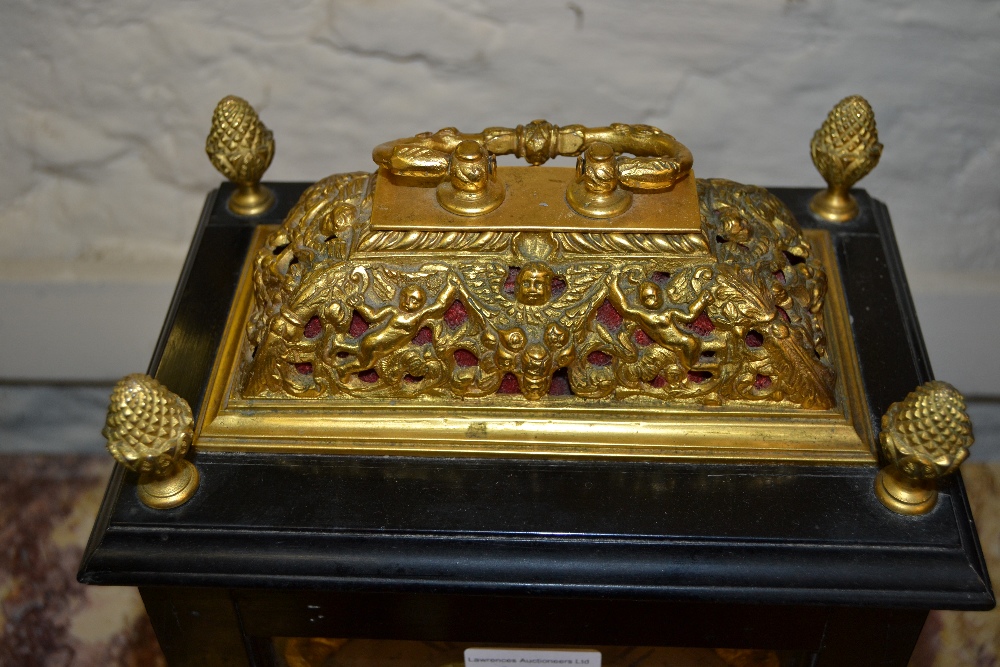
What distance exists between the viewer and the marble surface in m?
2.10

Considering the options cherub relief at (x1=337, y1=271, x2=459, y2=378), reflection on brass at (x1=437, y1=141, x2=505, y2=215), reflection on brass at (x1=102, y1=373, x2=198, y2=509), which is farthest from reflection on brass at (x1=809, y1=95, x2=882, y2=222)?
reflection on brass at (x1=102, y1=373, x2=198, y2=509)

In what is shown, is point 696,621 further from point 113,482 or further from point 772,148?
point 772,148

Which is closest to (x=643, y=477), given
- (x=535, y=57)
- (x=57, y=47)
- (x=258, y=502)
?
(x=258, y=502)

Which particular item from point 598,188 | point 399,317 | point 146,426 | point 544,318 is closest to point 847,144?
point 598,188

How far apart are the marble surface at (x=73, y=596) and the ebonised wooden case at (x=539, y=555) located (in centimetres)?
68

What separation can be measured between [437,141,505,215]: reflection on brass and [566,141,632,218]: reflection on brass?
10 cm

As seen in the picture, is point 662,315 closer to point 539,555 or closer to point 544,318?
point 544,318

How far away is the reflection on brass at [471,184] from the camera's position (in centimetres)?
146

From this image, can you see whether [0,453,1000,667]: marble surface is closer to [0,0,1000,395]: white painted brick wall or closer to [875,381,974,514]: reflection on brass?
[0,0,1000,395]: white painted brick wall

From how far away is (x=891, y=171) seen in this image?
2.38m

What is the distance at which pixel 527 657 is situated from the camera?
60.9 inches

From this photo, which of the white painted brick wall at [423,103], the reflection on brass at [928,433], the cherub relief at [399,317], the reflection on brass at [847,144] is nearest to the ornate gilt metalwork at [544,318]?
the cherub relief at [399,317]

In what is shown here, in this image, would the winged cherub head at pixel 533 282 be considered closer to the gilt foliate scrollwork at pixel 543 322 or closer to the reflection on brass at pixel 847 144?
the gilt foliate scrollwork at pixel 543 322

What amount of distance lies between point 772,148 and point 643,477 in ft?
3.67
